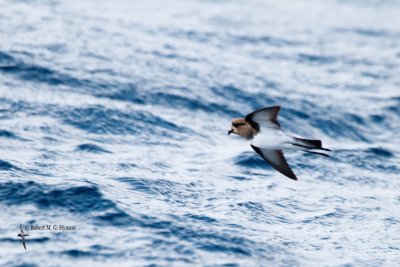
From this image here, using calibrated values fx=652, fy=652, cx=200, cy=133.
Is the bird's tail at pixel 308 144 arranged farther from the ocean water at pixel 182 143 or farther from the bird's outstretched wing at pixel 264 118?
the ocean water at pixel 182 143

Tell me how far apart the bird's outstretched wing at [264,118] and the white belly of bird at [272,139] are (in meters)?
0.10

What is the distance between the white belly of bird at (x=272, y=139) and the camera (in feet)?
32.1

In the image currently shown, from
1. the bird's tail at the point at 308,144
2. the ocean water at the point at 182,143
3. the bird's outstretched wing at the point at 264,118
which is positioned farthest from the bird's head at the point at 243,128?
the ocean water at the point at 182,143

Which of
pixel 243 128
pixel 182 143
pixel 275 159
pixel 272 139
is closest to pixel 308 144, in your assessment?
pixel 272 139

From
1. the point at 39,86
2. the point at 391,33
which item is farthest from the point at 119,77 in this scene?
the point at 391,33

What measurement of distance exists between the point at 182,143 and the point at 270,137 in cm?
423

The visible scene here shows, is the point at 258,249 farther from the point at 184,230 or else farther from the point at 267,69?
the point at 267,69

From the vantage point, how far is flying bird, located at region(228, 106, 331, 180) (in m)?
9.45

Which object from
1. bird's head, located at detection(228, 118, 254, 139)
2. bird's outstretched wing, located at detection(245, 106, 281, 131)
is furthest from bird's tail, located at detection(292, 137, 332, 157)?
bird's head, located at detection(228, 118, 254, 139)

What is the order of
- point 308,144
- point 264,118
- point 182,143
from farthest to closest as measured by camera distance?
1. point 182,143
2. point 264,118
3. point 308,144

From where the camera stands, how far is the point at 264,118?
962 cm

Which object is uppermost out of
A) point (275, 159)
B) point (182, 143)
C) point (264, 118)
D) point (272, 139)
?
point (264, 118)

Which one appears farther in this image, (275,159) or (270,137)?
(275,159)

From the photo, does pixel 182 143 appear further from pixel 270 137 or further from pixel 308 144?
pixel 308 144
